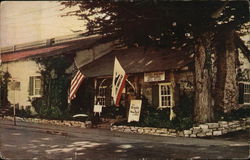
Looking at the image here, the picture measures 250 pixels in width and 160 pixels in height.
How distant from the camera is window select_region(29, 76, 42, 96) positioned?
16812 mm

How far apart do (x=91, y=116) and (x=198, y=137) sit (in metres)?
5.45

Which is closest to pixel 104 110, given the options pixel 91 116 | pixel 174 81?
pixel 91 116

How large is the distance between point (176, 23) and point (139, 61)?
13.9 ft

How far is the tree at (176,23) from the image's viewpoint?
1026 cm

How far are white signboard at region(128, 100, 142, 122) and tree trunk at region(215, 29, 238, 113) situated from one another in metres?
3.35

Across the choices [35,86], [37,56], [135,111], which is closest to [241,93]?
[135,111]

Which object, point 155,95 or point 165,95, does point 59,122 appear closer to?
point 155,95

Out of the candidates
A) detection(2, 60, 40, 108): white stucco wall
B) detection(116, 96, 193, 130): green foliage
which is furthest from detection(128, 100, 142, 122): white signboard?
detection(2, 60, 40, 108): white stucco wall

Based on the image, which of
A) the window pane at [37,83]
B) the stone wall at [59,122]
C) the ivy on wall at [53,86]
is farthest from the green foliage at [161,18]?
the window pane at [37,83]

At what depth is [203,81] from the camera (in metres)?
12.0

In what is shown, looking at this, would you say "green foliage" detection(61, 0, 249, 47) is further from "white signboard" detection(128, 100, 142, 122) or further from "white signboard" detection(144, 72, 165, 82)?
"white signboard" detection(128, 100, 142, 122)

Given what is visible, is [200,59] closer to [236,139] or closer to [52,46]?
[236,139]

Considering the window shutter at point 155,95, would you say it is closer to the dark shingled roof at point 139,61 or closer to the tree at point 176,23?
the dark shingled roof at point 139,61

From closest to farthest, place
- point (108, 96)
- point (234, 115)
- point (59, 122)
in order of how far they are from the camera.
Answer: point (234, 115) < point (59, 122) < point (108, 96)
